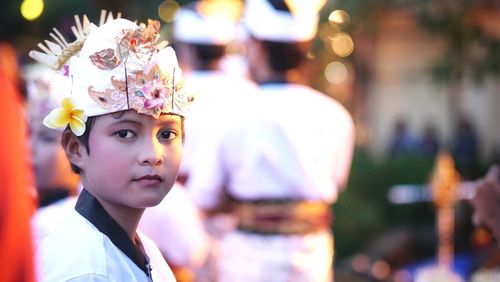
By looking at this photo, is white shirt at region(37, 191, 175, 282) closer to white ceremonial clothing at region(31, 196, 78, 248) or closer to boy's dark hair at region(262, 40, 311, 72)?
white ceremonial clothing at region(31, 196, 78, 248)

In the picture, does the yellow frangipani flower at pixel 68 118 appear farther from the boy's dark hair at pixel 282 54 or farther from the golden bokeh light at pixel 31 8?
the golden bokeh light at pixel 31 8

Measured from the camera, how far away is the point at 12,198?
1547 mm

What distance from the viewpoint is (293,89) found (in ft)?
16.0

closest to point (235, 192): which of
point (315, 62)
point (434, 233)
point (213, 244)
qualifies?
point (213, 244)

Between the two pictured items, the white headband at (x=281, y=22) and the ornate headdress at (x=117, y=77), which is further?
the white headband at (x=281, y=22)

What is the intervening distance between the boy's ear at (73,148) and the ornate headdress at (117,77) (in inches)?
1.9

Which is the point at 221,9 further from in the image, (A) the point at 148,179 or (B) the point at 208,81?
(A) the point at 148,179

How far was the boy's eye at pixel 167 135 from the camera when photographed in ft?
8.03

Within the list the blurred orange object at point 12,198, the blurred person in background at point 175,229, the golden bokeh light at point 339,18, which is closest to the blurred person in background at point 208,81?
the blurred person in background at point 175,229

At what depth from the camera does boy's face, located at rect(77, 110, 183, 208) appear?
2.37m

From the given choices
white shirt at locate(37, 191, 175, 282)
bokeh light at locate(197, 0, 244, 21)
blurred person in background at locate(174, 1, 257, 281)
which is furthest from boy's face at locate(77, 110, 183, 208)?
bokeh light at locate(197, 0, 244, 21)

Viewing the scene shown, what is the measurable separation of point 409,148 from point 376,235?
18.6 ft

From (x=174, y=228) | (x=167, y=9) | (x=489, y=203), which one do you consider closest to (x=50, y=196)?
(x=174, y=228)

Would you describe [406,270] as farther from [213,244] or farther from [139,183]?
[139,183]
